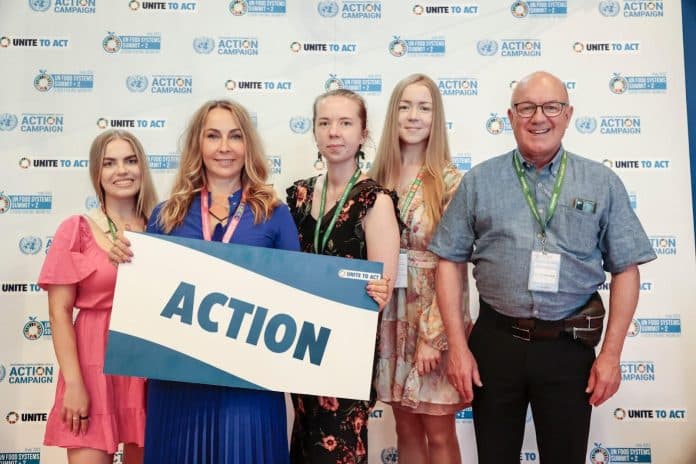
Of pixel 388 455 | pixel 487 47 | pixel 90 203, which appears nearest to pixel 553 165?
pixel 487 47

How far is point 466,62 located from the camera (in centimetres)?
339

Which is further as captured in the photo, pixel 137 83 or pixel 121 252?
pixel 137 83

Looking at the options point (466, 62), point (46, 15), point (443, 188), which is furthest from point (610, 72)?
point (46, 15)

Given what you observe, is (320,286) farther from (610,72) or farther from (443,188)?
(610,72)

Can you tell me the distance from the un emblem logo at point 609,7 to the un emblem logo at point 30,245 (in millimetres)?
3612

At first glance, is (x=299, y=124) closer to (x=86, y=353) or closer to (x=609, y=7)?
(x=86, y=353)

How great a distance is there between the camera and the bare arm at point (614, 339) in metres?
1.92

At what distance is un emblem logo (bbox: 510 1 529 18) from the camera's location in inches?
135

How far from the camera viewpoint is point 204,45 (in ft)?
11.2

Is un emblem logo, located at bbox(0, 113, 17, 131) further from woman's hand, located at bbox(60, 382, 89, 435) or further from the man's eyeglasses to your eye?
the man's eyeglasses

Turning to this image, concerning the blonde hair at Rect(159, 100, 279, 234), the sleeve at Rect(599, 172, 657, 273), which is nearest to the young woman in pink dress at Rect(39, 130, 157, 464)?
the blonde hair at Rect(159, 100, 279, 234)

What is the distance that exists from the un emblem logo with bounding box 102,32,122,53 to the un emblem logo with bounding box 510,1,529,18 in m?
2.37

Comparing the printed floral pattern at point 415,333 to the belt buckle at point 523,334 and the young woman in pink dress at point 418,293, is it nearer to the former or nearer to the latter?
the young woman in pink dress at point 418,293

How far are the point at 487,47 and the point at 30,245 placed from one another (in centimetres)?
293
